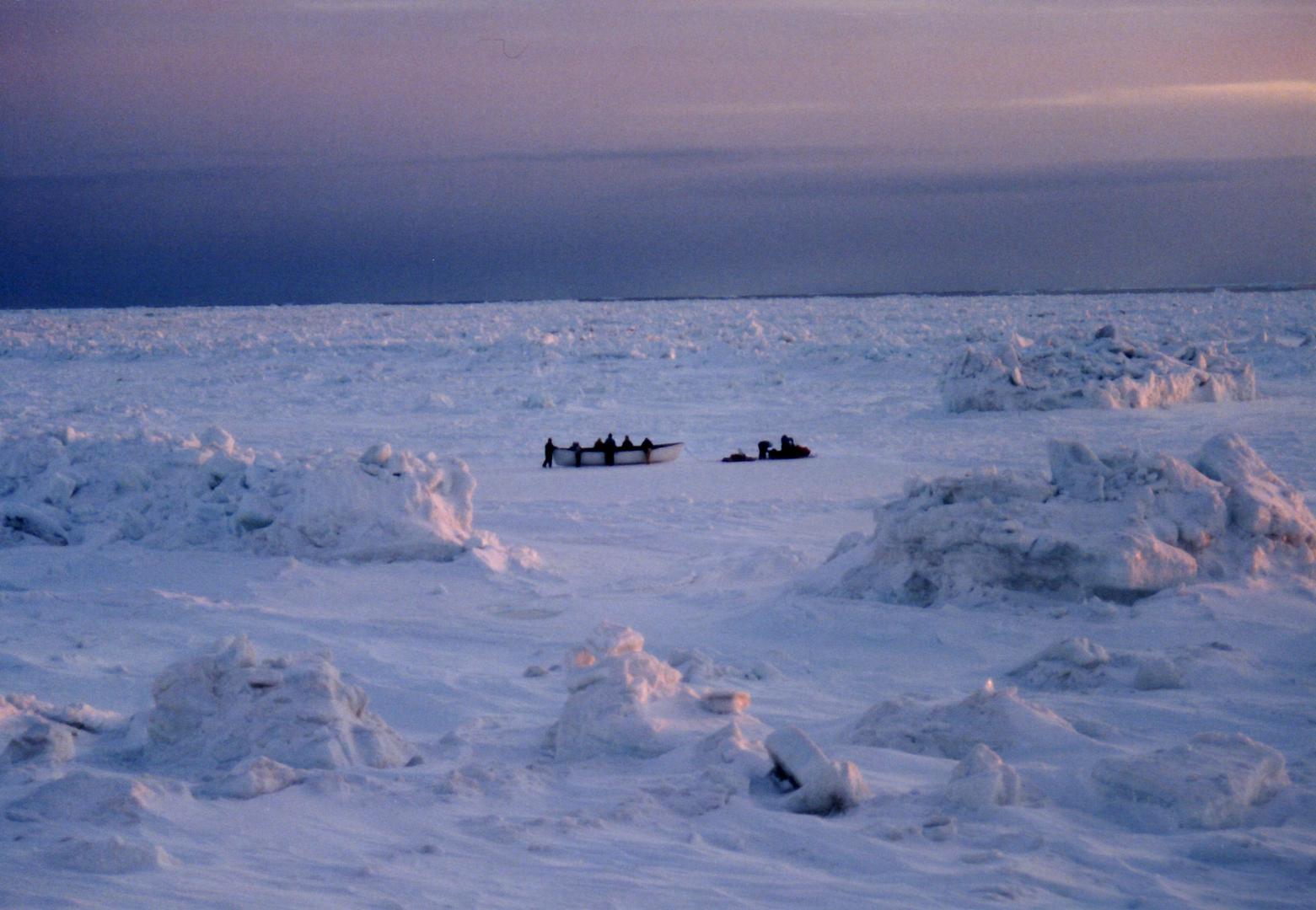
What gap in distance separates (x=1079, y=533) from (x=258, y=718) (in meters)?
4.80

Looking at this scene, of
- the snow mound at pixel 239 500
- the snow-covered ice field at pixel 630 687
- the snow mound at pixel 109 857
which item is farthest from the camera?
the snow mound at pixel 239 500

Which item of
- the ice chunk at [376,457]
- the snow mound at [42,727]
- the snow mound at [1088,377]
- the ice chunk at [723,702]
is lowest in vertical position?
the snow mound at [42,727]

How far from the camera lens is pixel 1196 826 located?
3727mm

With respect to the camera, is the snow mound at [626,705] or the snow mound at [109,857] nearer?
the snow mound at [109,857]

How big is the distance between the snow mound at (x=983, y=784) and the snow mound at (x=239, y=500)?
5364 mm

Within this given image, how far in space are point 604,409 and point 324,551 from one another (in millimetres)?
12275

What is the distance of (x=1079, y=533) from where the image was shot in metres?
7.12

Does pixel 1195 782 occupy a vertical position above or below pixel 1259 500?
below

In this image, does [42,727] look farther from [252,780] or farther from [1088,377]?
[1088,377]

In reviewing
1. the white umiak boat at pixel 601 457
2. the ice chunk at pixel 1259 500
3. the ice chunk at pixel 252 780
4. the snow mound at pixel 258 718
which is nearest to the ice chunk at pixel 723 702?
the snow mound at pixel 258 718

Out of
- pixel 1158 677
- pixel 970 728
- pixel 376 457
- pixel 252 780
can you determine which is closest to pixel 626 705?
pixel 970 728

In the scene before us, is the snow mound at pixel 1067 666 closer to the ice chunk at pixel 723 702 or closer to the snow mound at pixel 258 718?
the ice chunk at pixel 723 702

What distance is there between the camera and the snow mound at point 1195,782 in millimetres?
3754

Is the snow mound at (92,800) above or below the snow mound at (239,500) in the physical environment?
below
